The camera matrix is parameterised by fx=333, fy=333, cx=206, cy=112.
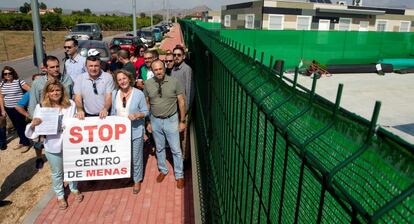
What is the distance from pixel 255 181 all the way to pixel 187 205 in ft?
11.4

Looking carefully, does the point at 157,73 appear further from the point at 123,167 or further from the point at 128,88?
the point at 123,167

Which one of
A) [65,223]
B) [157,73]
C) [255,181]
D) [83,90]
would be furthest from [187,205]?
[255,181]

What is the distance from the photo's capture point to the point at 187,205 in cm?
510

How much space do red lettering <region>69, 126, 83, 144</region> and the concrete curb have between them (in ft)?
3.27

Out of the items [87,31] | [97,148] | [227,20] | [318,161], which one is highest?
[227,20]

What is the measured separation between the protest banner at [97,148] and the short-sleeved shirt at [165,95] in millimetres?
498

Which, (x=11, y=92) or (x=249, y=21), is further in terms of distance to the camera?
(x=249, y=21)

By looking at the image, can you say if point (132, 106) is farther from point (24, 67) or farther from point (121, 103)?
point (24, 67)

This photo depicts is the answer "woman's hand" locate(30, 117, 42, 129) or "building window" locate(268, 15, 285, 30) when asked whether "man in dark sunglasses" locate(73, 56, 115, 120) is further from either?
"building window" locate(268, 15, 285, 30)

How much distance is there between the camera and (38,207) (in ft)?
16.2

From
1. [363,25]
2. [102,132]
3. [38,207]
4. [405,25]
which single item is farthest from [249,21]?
[38,207]

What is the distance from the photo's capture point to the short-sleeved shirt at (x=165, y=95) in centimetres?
502

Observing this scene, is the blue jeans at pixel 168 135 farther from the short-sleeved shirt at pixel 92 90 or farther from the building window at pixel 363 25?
the building window at pixel 363 25

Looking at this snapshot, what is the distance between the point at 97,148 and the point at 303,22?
3647 centimetres
